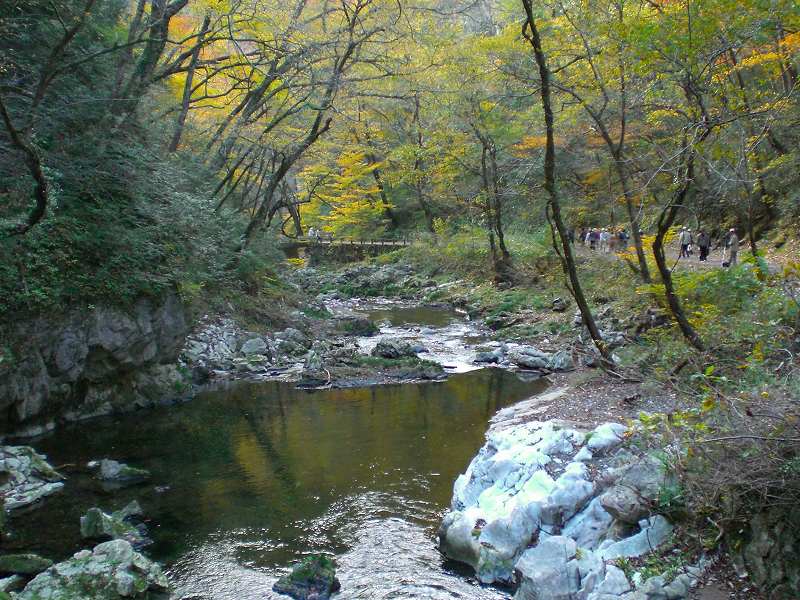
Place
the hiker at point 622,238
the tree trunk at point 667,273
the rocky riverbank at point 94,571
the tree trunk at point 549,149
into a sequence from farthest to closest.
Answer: the hiker at point 622,238, the tree trunk at point 667,273, the tree trunk at point 549,149, the rocky riverbank at point 94,571

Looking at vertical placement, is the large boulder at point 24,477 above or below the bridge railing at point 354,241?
below

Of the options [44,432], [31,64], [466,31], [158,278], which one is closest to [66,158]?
[31,64]

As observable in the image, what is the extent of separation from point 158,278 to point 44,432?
3.49 metres

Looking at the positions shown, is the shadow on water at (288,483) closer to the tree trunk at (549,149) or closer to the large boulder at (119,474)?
the large boulder at (119,474)

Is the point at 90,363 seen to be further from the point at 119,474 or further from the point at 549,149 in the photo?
the point at 549,149

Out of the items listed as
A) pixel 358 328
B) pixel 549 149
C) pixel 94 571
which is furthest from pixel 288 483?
pixel 358 328

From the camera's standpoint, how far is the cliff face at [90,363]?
9760 mm

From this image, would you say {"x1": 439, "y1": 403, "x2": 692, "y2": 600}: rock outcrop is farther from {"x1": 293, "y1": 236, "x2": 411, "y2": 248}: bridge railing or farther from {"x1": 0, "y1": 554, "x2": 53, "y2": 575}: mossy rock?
{"x1": 293, "y1": 236, "x2": 411, "y2": 248}: bridge railing

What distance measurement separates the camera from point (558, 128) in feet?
70.5

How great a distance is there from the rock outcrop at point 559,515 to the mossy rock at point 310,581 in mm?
1254

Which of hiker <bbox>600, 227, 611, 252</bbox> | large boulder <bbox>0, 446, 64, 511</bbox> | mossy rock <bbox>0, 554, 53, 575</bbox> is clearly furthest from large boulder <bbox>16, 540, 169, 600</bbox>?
hiker <bbox>600, 227, 611, 252</bbox>

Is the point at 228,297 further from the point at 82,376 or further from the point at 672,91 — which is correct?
the point at 672,91

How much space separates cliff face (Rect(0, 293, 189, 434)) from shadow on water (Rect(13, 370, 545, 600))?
0.55 m

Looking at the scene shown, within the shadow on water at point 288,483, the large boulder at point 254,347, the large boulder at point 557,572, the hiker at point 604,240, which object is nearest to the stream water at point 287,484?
the shadow on water at point 288,483
